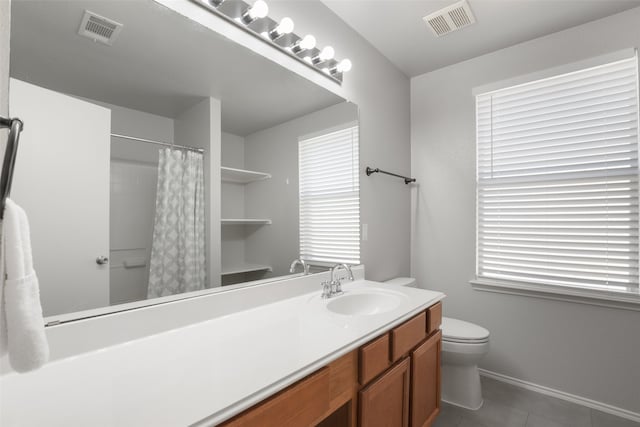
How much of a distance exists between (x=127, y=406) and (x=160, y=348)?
33 cm

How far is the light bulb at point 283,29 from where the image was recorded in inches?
56.7

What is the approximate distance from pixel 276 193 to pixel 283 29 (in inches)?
31.4

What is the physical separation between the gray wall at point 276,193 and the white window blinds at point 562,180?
59.2 inches

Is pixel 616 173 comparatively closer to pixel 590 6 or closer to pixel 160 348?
pixel 590 6

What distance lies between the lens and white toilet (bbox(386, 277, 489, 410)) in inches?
72.6

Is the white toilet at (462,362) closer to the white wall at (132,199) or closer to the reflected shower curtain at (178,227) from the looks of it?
the reflected shower curtain at (178,227)

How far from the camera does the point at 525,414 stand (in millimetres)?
1859

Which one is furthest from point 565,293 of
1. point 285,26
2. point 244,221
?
point 285,26

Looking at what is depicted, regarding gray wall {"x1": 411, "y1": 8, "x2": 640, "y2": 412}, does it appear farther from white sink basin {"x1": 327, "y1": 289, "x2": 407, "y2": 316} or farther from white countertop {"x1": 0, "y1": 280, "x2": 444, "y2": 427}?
white countertop {"x1": 0, "y1": 280, "x2": 444, "y2": 427}

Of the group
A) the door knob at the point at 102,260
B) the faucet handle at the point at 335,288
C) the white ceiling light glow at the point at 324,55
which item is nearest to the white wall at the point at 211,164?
the door knob at the point at 102,260

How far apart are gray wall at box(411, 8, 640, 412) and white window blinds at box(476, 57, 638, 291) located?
0.14 m

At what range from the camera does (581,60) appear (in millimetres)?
1964

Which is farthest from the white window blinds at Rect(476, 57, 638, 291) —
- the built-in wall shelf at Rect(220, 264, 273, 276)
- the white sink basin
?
the built-in wall shelf at Rect(220, 264, 273, 276)

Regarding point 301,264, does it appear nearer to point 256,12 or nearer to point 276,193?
point 276,193
